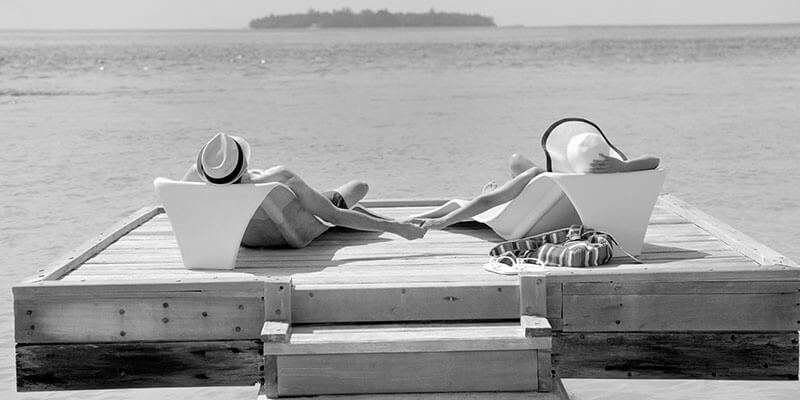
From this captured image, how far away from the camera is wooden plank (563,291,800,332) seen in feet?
16.6

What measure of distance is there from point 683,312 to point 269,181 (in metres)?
2.23

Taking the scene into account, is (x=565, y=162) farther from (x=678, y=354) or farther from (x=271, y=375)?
(x=271, y=375)

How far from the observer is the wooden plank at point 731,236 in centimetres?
536

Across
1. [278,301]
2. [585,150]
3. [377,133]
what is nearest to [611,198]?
[585,150]

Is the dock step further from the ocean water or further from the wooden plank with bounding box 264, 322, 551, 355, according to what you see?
the ocean water

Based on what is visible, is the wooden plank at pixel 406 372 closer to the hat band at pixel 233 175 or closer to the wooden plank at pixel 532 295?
the wooden plank at pixel 532 295

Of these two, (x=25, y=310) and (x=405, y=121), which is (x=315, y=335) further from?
(x=405, y=121)

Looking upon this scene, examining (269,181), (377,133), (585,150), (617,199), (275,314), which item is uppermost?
(585,150)

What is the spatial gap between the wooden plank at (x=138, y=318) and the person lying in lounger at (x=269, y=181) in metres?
0.68

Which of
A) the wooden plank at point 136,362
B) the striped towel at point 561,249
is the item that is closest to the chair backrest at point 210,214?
the wooden plank at point 136,362

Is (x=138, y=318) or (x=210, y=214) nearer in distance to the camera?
(x=138, y=318)

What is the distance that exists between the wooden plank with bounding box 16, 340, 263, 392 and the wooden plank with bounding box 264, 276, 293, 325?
0.80ft

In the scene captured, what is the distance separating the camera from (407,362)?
470cm

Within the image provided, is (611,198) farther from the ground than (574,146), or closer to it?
closer to it
